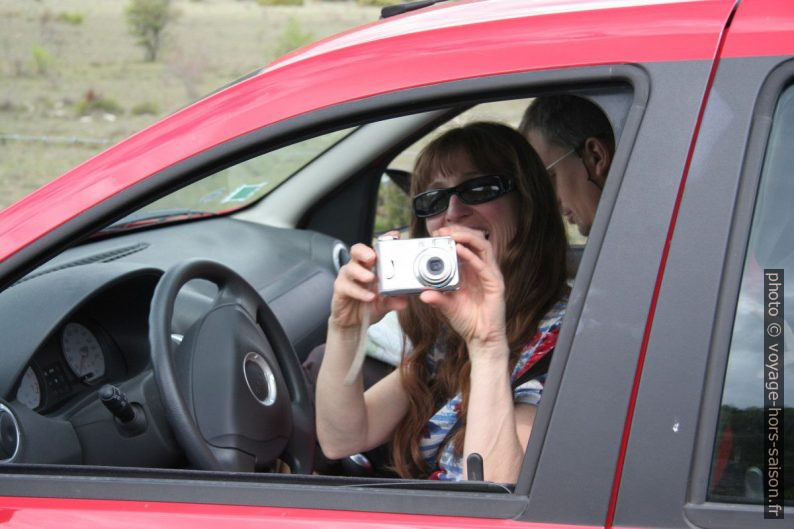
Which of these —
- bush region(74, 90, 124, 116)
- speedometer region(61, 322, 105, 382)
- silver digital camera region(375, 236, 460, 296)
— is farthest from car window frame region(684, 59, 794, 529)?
bush region(74, 90, 124, 116)

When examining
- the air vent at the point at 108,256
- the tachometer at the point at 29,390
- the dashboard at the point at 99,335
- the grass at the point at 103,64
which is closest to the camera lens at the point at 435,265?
the dashboard at the point at 99,335

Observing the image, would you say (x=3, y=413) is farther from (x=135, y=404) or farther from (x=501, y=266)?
(x=501, y=266)

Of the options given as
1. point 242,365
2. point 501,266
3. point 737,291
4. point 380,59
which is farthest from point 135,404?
point 737,291

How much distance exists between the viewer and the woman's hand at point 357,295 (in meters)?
1.68

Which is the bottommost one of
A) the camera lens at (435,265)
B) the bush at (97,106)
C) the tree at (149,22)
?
the camera lens at (435,265)

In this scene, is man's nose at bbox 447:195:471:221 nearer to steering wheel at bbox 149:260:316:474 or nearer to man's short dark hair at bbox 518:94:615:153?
man's short dark hair at bbox 518:94:615:153

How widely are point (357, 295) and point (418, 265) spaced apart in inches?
6.9

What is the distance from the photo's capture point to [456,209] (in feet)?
6.84

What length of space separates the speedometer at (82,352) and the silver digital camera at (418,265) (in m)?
0.89

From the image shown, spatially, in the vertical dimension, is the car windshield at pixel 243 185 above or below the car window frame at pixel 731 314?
above

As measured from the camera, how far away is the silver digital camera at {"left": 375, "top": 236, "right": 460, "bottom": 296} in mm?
1574

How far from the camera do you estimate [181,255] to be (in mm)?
2979

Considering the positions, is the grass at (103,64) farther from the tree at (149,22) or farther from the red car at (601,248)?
the red car at (601,248)

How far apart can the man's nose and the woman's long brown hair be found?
0.08m
